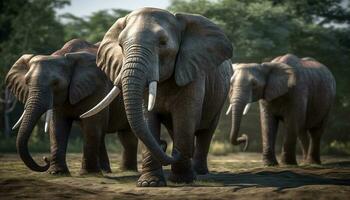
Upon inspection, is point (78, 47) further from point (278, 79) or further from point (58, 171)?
point (278, 79)

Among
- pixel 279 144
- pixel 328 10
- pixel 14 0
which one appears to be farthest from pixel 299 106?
pixel 14 0

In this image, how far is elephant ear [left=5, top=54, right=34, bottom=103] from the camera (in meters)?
11.8

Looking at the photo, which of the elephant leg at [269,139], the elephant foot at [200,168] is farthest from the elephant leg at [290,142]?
the elephant foot at [200,168]

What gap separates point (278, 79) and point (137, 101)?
687 cm

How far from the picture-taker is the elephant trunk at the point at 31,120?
10.2 m

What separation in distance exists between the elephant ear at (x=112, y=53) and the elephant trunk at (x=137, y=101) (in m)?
0.76

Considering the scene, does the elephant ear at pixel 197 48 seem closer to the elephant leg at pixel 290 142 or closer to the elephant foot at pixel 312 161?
the elephant leg at pixel 290 142

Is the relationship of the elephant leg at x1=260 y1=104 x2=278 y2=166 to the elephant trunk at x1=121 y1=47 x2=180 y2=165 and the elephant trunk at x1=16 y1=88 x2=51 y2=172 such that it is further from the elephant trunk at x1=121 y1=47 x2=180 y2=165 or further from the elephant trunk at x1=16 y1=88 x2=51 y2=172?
the elephant trunk at x1=121 y1=47 x2=180 y2=165

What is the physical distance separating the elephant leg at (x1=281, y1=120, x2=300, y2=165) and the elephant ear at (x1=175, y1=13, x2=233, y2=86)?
5.01 metres

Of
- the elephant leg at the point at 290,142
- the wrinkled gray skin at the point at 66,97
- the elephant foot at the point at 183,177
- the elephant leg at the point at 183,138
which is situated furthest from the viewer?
the elephant leg at the point at 290,142

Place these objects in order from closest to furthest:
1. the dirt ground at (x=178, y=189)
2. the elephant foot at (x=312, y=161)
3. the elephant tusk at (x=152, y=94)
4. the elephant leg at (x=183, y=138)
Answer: the dirt ground at (x=178, y=189) < the elephant tusk at (x=152, y=94) < the elephant leg at (x=183, y=138) < the elephant foot at (x=312, y=161)

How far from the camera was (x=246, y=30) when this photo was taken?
83.9 feet

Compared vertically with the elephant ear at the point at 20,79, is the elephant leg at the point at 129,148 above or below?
below

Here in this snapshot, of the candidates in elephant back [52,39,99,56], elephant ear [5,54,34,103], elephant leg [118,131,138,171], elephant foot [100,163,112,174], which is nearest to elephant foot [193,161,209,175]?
elephant leg [118,131,138,171]
